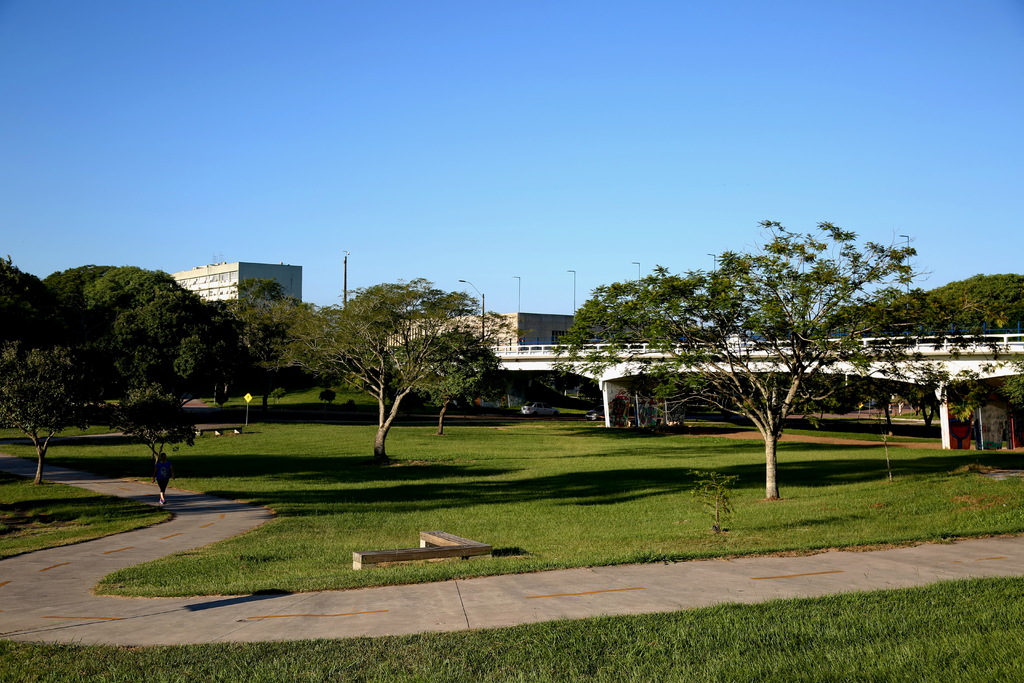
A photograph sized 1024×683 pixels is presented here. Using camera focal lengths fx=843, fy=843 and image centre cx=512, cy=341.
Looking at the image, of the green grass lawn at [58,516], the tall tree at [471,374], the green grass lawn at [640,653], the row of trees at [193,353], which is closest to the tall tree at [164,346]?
the row of trees at [193,353]

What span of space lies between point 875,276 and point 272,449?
31743 mm

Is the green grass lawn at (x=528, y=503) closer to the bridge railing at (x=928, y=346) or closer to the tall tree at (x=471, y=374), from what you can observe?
the bridge railing at (x=928, y=346)

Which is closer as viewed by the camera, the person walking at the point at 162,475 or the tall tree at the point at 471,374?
the person walking at the point at 162,475

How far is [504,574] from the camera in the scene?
1237cm

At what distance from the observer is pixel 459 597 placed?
10.9 metres

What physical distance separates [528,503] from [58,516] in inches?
501

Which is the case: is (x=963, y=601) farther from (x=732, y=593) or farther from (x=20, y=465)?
(x=20, y=465)

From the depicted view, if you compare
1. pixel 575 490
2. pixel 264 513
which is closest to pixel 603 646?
pixel 264 513

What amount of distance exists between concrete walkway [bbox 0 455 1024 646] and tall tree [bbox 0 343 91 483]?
1233cm

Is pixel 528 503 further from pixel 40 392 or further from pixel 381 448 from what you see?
pixel 40 392

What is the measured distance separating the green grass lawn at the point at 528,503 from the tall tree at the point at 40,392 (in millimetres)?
4798

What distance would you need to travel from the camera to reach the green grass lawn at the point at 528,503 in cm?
1422

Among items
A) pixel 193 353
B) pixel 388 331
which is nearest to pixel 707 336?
pixel 388 331

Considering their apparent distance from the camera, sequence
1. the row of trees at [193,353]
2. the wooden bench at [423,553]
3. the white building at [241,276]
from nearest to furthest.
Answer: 1. the wooden bench at [423,553]
2. the row of trees at [193,353]
3. the white building at [241,276]
